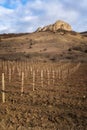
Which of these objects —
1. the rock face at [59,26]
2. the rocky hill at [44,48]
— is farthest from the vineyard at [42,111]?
the rock face at [59,26]

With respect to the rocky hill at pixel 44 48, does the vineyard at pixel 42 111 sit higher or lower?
lower

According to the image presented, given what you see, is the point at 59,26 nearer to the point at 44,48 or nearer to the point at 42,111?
the point at 44,48

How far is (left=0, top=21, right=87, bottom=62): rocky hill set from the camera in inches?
3364

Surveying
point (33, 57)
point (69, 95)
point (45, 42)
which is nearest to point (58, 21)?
point (45, 42)

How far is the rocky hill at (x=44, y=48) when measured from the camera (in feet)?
280

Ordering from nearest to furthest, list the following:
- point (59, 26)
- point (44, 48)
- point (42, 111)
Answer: point (42, 111)
point (44, 48)
point (59, 26)

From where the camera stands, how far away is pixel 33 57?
84.0m

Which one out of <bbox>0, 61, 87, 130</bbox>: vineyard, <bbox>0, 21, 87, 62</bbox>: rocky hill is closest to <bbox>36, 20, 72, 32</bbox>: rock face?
<bbox>0, 21, 87, 62</bbox>: rocky hill

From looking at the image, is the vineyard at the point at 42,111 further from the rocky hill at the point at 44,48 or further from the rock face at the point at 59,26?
the rock face at the point at 59,26

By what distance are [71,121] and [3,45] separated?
91668mm

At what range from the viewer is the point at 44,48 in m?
102

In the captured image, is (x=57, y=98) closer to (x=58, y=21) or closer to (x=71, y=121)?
(x=71, y=121)

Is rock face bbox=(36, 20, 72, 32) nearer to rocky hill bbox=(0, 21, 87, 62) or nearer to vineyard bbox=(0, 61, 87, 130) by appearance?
rocky hill bbox=(0, 21, 87, 62)

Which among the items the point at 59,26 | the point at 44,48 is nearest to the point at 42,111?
the point at 44,48
